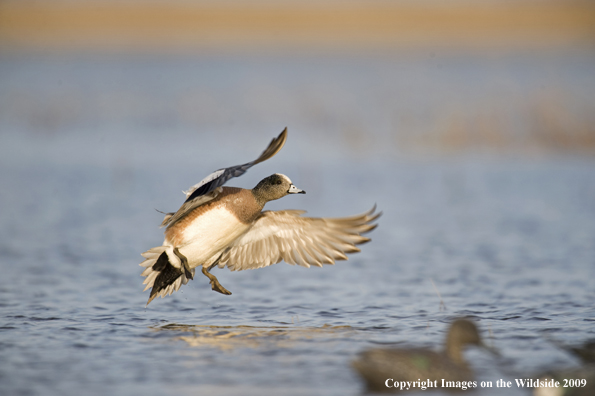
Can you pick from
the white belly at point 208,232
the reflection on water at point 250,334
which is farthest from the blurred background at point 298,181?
the white belly at point 208,232

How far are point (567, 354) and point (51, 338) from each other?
374 centimetres

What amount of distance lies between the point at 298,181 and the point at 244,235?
19.3 ft

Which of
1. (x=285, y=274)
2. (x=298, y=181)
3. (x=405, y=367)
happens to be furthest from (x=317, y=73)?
(x=405, y=367)

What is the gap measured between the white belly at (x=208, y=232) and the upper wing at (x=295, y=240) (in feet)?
1.13

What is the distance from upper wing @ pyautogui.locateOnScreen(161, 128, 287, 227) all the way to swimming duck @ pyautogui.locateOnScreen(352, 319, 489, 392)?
171 centimetres

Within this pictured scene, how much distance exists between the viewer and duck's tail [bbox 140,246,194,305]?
21.2ft

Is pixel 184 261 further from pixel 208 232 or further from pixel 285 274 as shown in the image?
pixel 285 274

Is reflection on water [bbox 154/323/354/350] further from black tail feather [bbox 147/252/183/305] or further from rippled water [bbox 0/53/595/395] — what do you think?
black tail feather [bbox 147/252/183/305]

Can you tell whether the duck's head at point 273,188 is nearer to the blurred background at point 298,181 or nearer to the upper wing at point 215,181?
the upper wing at point 215,181

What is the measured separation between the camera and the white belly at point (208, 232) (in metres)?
6.34

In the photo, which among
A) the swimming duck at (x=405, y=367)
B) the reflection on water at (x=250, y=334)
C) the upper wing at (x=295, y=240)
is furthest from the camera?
the upper wing at (x=295, y=240)

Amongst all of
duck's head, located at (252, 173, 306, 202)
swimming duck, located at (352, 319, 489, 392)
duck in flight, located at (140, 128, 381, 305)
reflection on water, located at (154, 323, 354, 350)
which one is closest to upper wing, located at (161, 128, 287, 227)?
duck in flight, located at (140, 128, 381, 305)

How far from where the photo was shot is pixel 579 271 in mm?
8023

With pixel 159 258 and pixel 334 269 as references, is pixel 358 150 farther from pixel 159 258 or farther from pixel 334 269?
pixel 159 258
